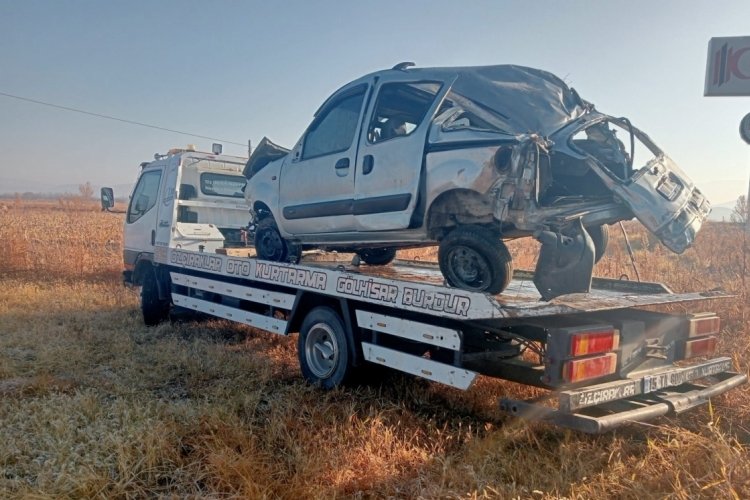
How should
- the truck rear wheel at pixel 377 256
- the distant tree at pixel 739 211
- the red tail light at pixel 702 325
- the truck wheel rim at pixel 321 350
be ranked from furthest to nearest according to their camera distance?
the distant tree at pixel 739 211
the truck rear wheel at pixel 377 256
the truck wheel rim at pixel 321 350
the red tail light at pixel 702 325

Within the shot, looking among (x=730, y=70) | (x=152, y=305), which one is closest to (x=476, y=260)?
(x=730, y=70)

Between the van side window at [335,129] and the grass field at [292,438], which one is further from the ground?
the van side window at [335,129]

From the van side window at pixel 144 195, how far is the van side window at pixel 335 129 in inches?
137

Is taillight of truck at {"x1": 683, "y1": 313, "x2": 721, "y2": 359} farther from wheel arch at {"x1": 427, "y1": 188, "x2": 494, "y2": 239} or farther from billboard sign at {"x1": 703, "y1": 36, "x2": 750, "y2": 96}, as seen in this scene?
billboard sign at {"x1": 703, "y1": 36, "x2": 750, "y2": 96}

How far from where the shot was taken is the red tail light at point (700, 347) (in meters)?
4.09

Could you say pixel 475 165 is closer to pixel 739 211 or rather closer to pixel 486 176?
pixel 486 176

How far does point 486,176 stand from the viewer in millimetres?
3797

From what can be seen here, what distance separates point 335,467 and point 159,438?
1.16 m

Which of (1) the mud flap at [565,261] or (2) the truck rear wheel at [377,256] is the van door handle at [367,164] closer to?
(1) the mud flap at [565,261]

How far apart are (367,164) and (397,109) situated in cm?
64

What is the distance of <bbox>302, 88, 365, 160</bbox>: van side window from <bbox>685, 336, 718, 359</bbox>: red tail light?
3.21 meters

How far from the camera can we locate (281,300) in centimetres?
523

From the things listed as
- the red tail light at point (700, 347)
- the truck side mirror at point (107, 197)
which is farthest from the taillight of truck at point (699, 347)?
the truck side mirror at point (107, 197)

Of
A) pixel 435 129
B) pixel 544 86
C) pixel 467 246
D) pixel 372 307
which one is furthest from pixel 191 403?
pixel 544 86
